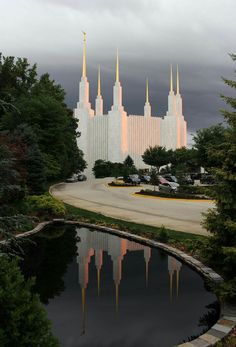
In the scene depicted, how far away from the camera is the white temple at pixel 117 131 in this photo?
90.7 m

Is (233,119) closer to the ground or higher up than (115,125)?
closer to the ground

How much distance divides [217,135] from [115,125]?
54.9 m

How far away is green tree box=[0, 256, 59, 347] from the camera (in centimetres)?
440

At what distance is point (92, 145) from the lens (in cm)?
9312

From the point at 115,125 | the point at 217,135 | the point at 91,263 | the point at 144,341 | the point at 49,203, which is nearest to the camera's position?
the point at 144,341

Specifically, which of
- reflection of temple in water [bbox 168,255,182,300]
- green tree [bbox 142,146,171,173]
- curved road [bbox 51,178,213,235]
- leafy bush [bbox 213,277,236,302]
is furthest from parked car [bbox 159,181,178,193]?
leafy bush [bbox 213,277,236,302]

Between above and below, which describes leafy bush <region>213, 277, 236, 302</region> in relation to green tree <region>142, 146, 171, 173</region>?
below

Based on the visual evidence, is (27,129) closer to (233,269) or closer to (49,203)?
(49,203)

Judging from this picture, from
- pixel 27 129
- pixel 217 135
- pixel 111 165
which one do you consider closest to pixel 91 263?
pixel 27 129

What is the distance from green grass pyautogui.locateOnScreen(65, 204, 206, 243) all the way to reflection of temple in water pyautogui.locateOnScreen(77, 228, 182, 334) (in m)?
0.82

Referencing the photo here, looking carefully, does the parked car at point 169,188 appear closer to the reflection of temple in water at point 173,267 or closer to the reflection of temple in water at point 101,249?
the reflection of temple in water at point 101,249

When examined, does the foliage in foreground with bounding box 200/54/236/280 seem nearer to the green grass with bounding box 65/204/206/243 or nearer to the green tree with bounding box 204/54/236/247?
the green tree with bounding box 204/54/236/247

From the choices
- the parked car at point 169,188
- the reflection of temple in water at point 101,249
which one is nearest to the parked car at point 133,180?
the parked car at point 169,188

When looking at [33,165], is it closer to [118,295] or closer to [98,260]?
[98,260]
